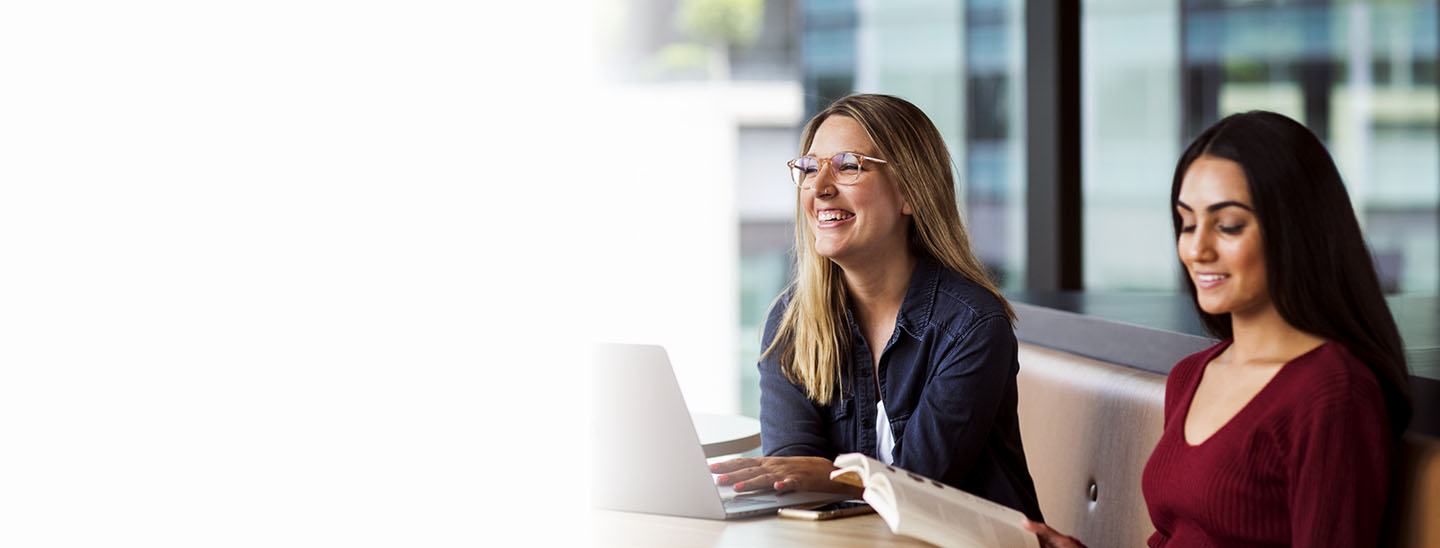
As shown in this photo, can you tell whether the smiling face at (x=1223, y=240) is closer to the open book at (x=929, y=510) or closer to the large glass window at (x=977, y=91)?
the open book at (x=929, y=510)

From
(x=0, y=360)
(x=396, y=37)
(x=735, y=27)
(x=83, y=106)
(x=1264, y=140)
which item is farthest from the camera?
(x=735, y=27)

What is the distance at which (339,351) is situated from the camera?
305 centimetres

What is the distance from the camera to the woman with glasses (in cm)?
164

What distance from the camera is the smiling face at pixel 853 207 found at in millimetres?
1711

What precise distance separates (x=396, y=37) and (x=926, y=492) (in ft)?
8.62

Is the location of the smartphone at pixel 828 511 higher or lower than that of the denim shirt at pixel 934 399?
lower

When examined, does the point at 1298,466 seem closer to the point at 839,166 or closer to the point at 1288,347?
the point at 1288,347

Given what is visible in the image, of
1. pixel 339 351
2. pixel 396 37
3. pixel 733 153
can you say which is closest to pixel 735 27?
pixel 733 153

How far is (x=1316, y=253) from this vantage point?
3.78ft

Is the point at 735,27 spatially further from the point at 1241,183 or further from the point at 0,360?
the point at 1241,183

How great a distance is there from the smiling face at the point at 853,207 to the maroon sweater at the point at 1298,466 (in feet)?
1.87

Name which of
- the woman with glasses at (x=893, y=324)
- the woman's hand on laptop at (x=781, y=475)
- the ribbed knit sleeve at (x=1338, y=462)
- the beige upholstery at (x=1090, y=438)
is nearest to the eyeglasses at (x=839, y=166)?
the woman with glasses at (x=893, y=324)

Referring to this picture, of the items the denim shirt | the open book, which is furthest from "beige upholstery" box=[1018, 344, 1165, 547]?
the open book

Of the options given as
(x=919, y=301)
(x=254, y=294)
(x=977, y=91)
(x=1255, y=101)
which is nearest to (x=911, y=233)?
(x=919, y=301)
